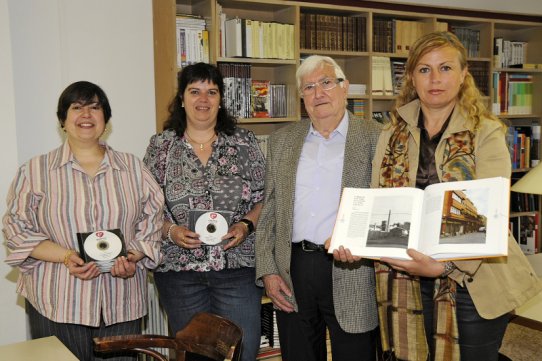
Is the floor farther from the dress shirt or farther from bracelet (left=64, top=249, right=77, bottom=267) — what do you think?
bracelet (left=64, top=249, right=77, bottom=267)

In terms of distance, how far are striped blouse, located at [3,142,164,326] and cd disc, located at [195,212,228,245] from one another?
203mm

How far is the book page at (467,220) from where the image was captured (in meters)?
1.70

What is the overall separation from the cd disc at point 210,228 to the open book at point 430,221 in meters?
0.65

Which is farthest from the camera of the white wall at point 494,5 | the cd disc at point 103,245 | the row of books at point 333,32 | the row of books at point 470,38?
the row of books at point 470,38

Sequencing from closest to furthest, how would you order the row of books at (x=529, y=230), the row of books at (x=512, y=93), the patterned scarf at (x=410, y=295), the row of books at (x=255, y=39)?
the patterned scarf at (x=410, y=295) < the row of books at (x=255, y=39) < the row of books at (x=512, y=93) < the row of books at (x=529, y=230)

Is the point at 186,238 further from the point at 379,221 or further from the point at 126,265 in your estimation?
the point at 379,221

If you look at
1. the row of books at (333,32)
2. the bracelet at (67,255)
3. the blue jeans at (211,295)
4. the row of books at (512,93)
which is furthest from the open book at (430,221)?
the row of books at (512,93)

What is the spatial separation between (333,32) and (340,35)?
0.07 meters

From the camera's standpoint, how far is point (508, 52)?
530 cm

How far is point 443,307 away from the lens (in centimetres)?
196

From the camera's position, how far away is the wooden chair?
186cm

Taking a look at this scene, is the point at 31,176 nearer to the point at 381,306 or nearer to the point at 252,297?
the point at 252,297

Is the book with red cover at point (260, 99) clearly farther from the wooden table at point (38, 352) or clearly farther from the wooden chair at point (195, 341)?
the wooden table at point (38, 352)

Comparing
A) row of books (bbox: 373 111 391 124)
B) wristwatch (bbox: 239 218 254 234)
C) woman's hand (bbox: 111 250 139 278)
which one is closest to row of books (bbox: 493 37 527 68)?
row of books (bbox: 373 111 391 124)
